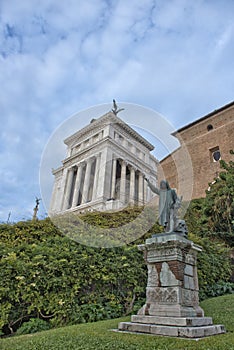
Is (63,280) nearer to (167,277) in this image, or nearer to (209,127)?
(167,277)

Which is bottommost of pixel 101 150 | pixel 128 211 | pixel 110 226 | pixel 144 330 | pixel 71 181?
pixel 144 330

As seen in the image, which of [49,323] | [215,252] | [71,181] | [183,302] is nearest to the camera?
[183,302]

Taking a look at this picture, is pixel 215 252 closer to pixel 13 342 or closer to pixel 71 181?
pixel 13 342

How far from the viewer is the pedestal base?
4109 millimetres

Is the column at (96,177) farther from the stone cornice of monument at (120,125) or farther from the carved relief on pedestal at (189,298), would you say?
the carved relief on pedestal at (189,298)

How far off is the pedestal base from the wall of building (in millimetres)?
18704

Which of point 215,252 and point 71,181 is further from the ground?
point 71,181

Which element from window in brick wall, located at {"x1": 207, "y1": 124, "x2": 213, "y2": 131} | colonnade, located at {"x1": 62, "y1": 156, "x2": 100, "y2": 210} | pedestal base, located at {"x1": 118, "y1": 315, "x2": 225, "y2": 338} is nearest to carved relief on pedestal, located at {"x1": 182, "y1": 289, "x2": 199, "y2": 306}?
pedestal base, located at {"x1": 118, "y1": 315, "x2": 225, "y2": 338}

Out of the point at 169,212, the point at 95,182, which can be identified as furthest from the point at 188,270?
the point at 95,182

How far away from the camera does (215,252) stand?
34.4 ft

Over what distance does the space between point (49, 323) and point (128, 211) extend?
18.9 ft

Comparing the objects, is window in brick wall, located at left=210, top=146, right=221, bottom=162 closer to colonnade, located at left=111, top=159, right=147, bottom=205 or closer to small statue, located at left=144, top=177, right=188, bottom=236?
colonnade, located at left=111, top=159, right=147, bottom=205

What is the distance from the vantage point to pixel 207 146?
25250 mm

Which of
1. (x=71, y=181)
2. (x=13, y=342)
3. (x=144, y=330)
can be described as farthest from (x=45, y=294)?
(x=71, y=181)
